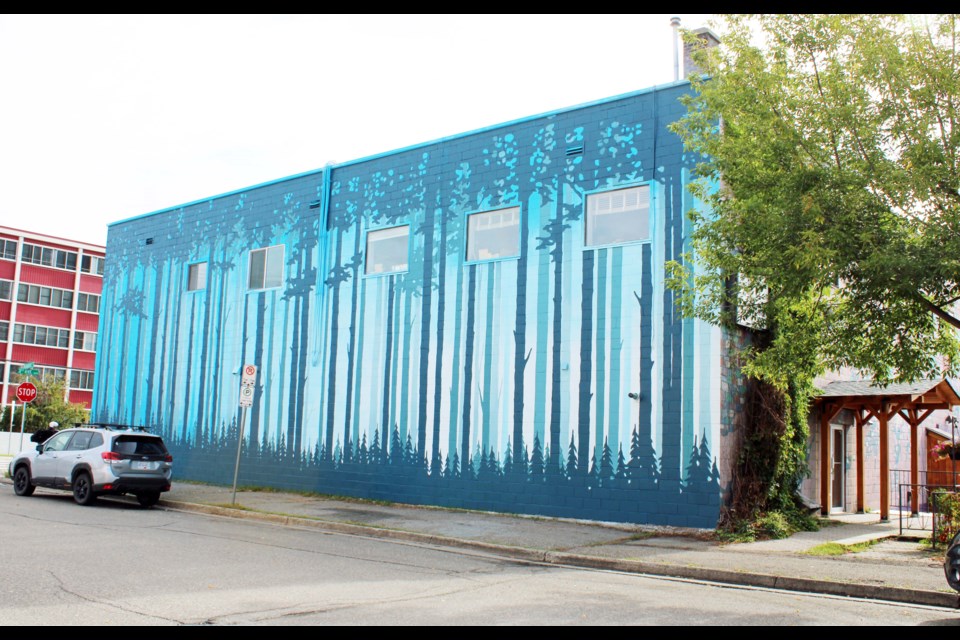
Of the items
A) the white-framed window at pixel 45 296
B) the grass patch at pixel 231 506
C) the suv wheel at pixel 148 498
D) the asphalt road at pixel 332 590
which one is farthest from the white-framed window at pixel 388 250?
the white-framed window at pixel 45 296

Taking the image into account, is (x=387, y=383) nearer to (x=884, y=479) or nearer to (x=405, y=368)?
(x=405, y=368)

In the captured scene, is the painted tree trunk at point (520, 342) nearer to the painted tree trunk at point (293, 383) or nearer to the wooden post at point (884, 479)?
the painted tree trunk at point (293, 383)

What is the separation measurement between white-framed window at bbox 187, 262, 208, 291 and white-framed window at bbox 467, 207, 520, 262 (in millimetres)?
8923

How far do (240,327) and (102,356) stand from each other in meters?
6.35

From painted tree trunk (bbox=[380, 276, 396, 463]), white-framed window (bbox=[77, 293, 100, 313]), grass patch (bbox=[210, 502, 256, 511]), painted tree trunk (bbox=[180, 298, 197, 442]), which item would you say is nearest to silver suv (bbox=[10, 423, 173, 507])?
grass patch (bbox=[210, 502, 256, 511])

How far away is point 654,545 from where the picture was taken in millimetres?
12945

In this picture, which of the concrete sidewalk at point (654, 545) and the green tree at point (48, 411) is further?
the green tree at point (48, 411)

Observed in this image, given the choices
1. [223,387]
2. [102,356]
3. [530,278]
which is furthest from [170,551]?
[102,356]

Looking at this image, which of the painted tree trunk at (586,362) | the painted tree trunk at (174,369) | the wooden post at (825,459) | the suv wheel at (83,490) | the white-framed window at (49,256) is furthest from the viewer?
the white-framed window at (49,256)

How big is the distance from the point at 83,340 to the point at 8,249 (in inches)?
295

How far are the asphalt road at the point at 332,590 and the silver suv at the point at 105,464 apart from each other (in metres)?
3.98

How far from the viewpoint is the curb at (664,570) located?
9.38 meters

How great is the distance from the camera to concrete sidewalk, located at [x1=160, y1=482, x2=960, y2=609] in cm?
1009
